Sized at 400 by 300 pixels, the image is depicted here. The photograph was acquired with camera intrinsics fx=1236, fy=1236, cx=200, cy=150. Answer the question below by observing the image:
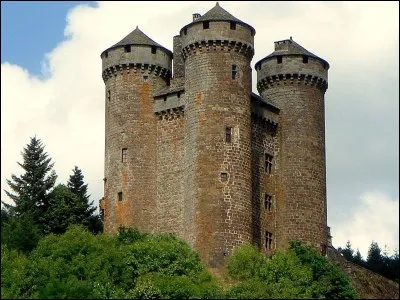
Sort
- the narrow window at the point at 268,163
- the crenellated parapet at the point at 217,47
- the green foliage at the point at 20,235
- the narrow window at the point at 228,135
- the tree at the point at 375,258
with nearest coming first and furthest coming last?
the green foliage at the point at 20,235, the narrow window at the point at 228,135, the crenellated parapet at the point at 217,47, the narrow window at the point at 268,163, the tree at the point at 375,258

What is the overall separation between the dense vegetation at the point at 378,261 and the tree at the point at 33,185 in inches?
968

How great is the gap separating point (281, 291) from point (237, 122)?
11.4 m

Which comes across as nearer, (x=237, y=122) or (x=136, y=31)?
(x=237, y=122)

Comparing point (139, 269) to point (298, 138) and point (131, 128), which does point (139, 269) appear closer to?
point (131, 128)

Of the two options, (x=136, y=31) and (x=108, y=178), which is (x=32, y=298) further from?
(x=136, y=31)

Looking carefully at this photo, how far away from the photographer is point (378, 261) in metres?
89.9

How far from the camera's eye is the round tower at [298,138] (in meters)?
74.7

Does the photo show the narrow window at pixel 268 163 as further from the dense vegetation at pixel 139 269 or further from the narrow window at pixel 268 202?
the dense vegetation at pixel 139 269

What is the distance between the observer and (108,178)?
75.2 metres

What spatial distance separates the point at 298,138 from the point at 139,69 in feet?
35.0

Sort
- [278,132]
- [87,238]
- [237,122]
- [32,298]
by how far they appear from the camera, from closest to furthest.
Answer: [32,298]
[87,238]
[237,122]
[278,132]

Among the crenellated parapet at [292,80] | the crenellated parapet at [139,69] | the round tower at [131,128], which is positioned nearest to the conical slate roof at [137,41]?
the round tower at [131,128]

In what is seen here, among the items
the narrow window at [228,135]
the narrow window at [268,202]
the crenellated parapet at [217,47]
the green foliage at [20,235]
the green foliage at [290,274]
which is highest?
the crenellated parapet at [217,47]

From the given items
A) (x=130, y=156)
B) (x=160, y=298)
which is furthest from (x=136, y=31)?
(x=160, y=298)
